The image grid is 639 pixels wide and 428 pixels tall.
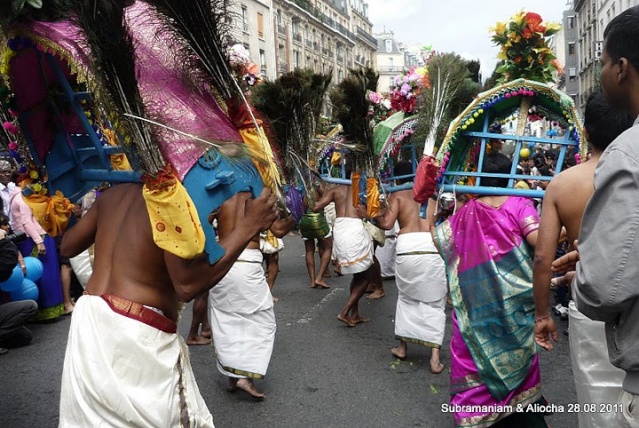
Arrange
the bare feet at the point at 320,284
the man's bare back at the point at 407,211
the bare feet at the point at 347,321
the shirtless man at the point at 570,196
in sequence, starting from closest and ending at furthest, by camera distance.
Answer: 1. the shirtless man at the point at 570,196
2. the man's bare back at the point at 407,211
3. the bare feet at the point at 347,321
4. the bare feet at the point at 320,284

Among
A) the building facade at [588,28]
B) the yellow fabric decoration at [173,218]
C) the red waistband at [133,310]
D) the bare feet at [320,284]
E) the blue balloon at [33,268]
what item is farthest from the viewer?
the building facade at [588,28]

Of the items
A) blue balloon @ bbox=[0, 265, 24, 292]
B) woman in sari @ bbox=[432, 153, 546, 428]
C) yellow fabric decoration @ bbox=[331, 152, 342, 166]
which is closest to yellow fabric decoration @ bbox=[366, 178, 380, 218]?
woman in sari @ bbox=[432, 153, 546, 428]

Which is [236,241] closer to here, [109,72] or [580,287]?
[109,72]

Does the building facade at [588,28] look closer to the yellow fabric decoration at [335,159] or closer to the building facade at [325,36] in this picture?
the building facade at [325,36]

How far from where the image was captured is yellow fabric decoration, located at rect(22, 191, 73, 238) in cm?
258

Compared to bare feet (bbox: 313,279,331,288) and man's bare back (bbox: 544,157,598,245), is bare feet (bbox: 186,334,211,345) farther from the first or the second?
man's bare back (bbox: 544,157,598,245)

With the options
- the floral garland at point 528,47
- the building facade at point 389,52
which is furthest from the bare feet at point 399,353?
the building facade at point 389,52

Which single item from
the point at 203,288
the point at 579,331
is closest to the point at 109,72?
the point at 203,288

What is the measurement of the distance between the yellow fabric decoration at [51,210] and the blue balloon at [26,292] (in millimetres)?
3757

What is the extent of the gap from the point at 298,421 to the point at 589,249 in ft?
9.40

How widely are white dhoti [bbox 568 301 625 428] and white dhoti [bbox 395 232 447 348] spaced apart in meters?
2.24

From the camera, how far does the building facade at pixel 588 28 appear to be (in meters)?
36.2

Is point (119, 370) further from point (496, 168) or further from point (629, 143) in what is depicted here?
point (496, 168)

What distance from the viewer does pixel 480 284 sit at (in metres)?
3.53
